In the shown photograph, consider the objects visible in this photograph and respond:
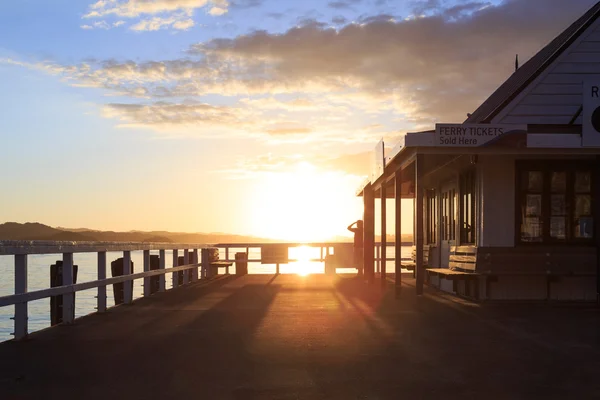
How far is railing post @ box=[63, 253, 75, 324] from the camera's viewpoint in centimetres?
1072

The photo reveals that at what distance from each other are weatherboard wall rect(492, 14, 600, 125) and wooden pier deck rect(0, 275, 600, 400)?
4340mm

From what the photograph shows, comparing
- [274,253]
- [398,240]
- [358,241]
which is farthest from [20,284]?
[274,253]

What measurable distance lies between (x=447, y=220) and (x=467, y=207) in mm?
2761

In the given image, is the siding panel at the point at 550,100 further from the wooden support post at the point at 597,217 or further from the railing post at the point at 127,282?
the railing post at the point at 127,282

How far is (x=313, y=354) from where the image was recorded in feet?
27.0

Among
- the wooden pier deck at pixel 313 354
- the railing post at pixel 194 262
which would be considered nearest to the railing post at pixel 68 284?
the wooden pier deck at pixel 313 354

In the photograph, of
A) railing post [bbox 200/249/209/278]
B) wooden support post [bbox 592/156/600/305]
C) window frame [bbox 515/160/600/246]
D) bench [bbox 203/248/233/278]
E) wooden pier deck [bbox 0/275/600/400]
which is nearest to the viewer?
wooden pier deck [bbox 0/275/600/400]

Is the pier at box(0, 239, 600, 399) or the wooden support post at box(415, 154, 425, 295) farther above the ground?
the wooden support post at box(415, 154, 425, 295)

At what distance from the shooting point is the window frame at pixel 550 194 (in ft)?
50.2

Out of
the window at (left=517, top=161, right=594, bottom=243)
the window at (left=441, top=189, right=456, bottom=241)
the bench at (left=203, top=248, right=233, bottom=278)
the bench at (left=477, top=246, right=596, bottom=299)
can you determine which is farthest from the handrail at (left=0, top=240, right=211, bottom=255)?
the bench at (left=203, top=248, right=233, bottom=278)

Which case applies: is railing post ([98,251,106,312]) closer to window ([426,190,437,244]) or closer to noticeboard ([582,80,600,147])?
noticeboard ([582,80,600,147])

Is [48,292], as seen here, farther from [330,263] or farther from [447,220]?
[330,263]

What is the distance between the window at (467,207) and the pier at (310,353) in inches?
116

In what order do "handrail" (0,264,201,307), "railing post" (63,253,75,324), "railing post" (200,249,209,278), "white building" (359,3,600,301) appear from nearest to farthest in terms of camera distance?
"handrail" (0,264,201,307), "railing post" (63,253,75,324), "white building" (359,3,600,301), "railing post" (200,249,209,278)
